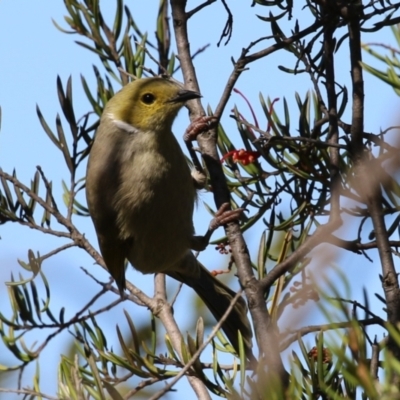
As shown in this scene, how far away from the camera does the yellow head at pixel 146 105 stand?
459cm

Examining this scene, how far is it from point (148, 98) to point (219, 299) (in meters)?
1.45

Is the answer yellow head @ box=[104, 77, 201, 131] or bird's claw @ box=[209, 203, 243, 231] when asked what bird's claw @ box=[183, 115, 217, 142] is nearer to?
bird's claw @ box=[209, 203, 243, 231]

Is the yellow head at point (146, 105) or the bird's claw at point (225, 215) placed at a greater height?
the yellow head at point (146, 105)

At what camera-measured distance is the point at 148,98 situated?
15.5 feet

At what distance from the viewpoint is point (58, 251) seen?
3.36 metres

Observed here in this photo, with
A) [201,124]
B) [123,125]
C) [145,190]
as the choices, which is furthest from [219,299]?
[201,124]

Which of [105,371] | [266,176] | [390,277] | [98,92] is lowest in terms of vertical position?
[390,277]

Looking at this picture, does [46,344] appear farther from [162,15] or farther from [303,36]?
[162,15]

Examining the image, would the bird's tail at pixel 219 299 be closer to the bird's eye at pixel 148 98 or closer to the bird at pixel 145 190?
the bird at pixel 145 190

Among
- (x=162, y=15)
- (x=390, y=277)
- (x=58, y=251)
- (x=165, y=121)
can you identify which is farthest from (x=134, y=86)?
(x=390, y=277)

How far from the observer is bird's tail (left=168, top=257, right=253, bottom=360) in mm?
4398

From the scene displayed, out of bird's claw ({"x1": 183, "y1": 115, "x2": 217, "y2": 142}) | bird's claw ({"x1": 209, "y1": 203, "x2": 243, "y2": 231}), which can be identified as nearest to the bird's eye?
bird's claw ({"x1": 183, "y1": 115, "x2": 217, "y2": 142})

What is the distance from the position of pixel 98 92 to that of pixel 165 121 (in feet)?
2.25

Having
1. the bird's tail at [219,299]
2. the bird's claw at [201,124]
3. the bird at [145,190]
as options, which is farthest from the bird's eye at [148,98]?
the bird's claw at [201,124]
